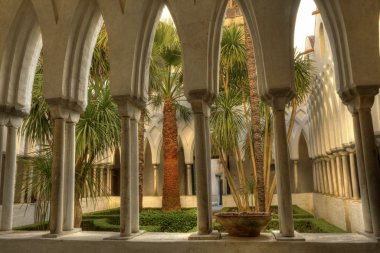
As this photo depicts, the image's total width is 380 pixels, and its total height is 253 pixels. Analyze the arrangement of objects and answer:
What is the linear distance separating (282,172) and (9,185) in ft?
12.8

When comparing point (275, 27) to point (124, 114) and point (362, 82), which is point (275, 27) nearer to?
point (362, 82)

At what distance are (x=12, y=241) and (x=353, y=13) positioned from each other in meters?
5.11

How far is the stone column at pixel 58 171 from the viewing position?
187 inches

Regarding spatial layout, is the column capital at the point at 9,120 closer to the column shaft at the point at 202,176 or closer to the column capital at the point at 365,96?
the column shaft at the point at 202,176

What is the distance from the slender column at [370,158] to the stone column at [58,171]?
381 cm

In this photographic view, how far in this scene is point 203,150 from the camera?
4566 millimetres

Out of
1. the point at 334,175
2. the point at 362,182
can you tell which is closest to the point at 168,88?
the point at 334,175

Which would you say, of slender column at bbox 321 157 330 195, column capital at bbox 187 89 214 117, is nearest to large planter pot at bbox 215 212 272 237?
column capital at bbox 187 89 214 117

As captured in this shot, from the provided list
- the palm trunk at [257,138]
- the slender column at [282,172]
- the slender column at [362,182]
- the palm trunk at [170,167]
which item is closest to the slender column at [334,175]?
the palm trunk at [257,138]

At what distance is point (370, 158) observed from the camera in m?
4.17

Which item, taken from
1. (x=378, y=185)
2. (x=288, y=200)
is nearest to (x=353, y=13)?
(x=378, y=185)

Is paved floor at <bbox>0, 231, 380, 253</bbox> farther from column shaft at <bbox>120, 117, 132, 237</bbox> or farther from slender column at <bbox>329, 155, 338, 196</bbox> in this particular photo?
slender column at <bbox>329, 155, 338, 196</bbox>

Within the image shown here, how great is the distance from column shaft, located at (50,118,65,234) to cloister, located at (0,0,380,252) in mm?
13

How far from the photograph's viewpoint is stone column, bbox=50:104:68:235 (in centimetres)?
474
